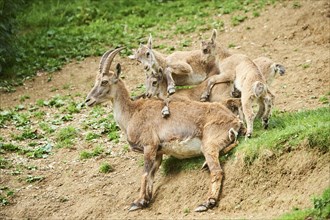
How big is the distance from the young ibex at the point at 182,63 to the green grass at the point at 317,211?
14.9 feet

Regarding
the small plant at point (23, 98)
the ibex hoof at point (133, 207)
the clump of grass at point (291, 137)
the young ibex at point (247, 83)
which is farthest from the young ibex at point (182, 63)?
the small plant at point (23, 98)

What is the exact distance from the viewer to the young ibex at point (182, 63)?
1295 centimetres

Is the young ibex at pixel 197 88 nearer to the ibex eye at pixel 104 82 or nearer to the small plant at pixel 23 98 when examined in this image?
the ibex eye at pixel 104 82

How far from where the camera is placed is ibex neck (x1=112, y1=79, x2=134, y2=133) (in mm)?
11883

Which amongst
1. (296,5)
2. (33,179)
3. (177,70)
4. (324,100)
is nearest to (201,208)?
(177,70)

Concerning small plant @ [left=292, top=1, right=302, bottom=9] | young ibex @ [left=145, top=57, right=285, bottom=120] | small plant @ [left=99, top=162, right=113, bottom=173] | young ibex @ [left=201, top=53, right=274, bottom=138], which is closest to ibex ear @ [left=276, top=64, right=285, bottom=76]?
young ibex @ [left=145, top=57, right=285, bottom=120]

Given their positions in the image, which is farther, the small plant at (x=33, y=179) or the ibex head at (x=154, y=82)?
the small plant at (x=33, y=179)

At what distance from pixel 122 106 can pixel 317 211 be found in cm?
452

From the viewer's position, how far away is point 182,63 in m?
13.2

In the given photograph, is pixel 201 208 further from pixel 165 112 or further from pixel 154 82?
pixel 154 82

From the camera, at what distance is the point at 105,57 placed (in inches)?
472

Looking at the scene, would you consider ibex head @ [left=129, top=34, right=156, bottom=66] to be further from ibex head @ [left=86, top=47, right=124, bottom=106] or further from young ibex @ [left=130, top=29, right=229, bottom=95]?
ibex head @ [left=86, top=47, right=124, bottom=106]

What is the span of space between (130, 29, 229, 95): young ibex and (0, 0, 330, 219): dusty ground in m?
1.66

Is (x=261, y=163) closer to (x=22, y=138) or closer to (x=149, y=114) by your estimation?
(x=149, y=114)
